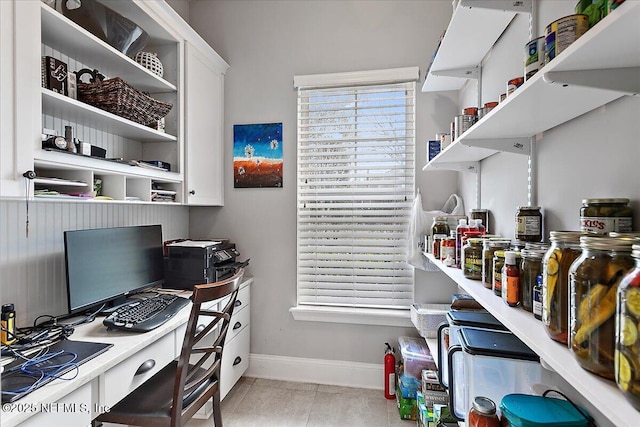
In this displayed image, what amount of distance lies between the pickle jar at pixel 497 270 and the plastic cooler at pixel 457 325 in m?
0.34

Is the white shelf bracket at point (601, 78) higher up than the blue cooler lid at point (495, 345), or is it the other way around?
the white shelf bracket at point (601, 78)

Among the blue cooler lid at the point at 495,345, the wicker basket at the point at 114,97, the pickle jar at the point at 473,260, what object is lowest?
the blue cooler lid at the point at 495,345

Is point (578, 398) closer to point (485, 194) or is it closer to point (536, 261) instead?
point (536, 261)

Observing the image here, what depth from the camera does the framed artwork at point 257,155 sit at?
265 cm

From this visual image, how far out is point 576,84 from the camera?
25.5 inches

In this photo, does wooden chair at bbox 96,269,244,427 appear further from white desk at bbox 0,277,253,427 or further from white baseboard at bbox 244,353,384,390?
white baseboard at bbox 244,353,384,390

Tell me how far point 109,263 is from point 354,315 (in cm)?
167

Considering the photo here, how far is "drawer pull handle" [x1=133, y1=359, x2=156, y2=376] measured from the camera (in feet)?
4.56

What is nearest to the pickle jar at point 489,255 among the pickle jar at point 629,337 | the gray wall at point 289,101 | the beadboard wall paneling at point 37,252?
the pickle jar at point 629,337

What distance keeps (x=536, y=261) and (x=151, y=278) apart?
6.77 feet

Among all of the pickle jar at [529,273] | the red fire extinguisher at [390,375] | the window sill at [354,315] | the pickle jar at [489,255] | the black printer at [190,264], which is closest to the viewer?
the pickle jar at [529,273]

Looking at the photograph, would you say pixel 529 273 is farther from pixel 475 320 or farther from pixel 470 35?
pixel 470 35

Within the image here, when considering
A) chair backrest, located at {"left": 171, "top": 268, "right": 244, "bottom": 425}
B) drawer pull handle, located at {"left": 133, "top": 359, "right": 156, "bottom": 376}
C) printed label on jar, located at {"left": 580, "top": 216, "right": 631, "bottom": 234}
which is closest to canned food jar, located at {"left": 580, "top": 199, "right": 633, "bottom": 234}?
printed label on jar, located at {"left": 580, "top": 216, "right": 631, "bottom": 234}

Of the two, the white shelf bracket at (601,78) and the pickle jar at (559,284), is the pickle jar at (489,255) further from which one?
the white shelf bracket at (601,78)
